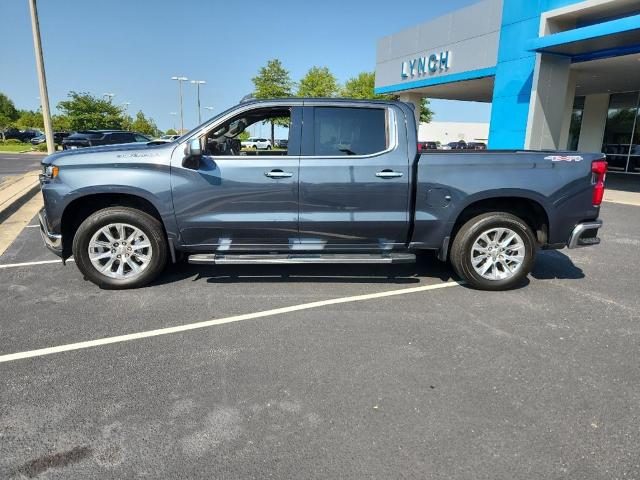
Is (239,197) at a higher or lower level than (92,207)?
higher

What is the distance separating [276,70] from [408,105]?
3425 cm

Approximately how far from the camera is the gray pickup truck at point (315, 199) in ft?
15.5

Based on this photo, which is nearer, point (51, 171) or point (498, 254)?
point (51, 171)

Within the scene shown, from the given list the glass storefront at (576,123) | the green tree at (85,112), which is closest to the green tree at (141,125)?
the green tree at (85,112)

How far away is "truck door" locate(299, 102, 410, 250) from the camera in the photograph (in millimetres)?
4758

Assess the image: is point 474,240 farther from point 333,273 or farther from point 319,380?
point 319,380

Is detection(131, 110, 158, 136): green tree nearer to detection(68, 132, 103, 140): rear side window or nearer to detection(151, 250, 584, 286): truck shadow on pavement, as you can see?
detection(68, 132, 103, 140): rear side window

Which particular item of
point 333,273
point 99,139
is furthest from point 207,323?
point 99,139

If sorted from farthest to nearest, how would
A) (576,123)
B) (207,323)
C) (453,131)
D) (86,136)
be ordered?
(453,131) → (576,123) → (86,136) → (207,323)

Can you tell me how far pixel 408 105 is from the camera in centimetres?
505

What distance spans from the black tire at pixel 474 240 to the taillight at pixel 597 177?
2.51ft

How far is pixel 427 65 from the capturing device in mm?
21266

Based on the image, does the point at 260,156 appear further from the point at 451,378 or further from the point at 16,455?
the point at 16,455

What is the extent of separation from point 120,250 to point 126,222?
0.32m
